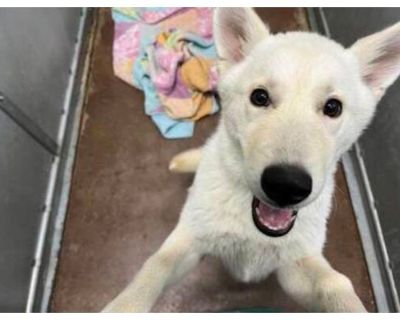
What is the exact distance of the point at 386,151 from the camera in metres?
2.45

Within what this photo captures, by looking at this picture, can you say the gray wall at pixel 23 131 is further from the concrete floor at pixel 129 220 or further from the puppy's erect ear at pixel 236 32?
the puppy's erect ear at pixel 236 32

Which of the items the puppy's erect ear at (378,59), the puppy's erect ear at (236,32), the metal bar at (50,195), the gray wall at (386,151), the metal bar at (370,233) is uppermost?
the puppy's erect ear at (236,32)

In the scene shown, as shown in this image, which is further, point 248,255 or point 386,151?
point 386,151

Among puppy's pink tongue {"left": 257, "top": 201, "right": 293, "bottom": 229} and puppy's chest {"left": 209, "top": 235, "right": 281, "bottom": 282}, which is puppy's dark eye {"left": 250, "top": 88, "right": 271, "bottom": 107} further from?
puppy's chest {"left": 209, "top": 235, "right": 281, "bottom": 282}

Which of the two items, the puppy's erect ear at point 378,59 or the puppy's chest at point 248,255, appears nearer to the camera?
the puppy's erect ear at point 378,59

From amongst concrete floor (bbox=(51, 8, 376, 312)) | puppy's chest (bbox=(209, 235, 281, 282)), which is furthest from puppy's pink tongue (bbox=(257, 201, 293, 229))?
concrete floor (bbox=(51, 8, 376, 312))

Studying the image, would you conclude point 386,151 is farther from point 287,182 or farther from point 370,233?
point 287,182

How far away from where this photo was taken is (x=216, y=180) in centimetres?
179

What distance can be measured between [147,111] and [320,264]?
145 cm

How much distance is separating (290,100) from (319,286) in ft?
2.17

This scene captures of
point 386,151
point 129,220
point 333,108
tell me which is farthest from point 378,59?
point 129,220

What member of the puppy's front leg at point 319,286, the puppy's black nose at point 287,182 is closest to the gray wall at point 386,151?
the puppy's front leg at point 319,286

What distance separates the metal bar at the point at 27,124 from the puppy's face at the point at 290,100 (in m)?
0.97

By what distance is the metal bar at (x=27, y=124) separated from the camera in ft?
6.89
